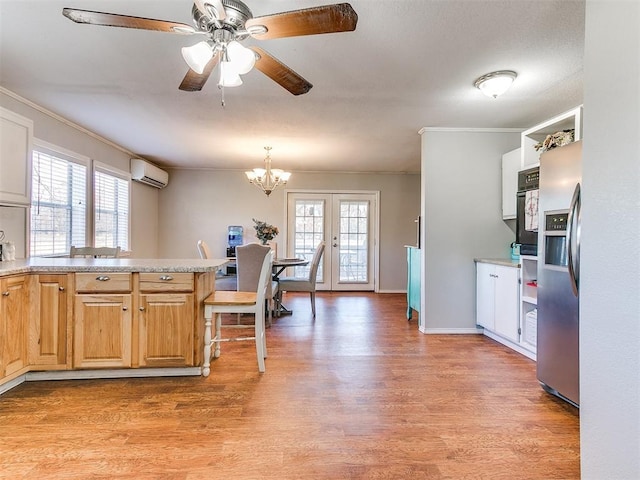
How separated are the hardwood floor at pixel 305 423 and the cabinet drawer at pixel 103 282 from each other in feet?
2.22

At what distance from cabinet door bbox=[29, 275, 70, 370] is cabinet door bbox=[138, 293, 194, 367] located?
1.75 ft

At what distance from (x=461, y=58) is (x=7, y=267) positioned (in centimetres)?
337

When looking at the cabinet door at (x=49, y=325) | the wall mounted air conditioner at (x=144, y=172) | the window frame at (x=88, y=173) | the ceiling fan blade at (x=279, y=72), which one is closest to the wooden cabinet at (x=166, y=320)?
the cabinet door at (x=49, y=325)

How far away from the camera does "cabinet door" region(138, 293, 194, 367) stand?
251 cm

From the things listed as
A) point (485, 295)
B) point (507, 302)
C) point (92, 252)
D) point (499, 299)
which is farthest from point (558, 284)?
point (92, 252)

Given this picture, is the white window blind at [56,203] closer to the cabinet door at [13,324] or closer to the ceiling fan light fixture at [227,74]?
the cabinet door at [13,324]

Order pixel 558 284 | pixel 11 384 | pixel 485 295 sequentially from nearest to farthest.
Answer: pixel 558 284, pixel 11 384, pixel 485 295

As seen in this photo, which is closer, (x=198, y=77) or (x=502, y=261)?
(x=198, y=77)

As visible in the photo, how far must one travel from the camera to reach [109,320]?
2.49 m

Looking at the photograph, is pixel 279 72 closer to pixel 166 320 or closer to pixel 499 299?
pixel 166 320

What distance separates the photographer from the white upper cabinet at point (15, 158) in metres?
2.55

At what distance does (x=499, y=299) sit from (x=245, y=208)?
180 inches

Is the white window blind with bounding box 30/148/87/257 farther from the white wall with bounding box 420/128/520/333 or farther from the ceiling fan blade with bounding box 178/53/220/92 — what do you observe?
the white wall with bounding box 420/128/520/333

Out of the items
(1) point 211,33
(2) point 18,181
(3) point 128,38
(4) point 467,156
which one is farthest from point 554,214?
(2) point 18,181
